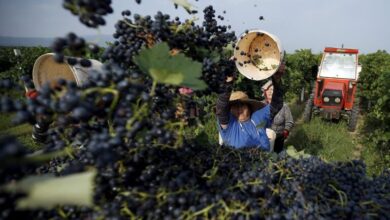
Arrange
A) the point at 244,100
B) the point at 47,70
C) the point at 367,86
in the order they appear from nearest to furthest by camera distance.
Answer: the point at 47,70 → the point at 244,100 → the point at 367,86

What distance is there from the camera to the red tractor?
8.79 meters

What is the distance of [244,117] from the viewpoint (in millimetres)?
3992

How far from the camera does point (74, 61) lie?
1077mm

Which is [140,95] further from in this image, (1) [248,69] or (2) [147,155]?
(1) [248,69]

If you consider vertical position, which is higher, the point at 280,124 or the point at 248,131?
the point at 248,131

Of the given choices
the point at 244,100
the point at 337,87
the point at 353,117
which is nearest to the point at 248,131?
the point at 244,100

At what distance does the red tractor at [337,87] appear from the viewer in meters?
8.79

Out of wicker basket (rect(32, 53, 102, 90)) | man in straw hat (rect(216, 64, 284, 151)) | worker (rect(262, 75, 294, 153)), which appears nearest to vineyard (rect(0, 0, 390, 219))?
wicker basket (rect(32, 53, 102, 90))

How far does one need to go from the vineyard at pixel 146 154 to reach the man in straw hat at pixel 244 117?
2.10 meters

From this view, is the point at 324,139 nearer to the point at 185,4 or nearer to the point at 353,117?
the point at 353,117

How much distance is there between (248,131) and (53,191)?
A: 10.7 feet

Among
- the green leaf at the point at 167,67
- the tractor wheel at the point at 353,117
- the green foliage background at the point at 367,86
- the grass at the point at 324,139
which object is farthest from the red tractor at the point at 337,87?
the green leaf at the point at 167,67

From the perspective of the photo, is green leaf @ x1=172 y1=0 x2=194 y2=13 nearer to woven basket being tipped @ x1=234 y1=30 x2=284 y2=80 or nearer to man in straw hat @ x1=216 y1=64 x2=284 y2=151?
woven basket being tipped @ x1=234 y1=30 x2=284 y2=80

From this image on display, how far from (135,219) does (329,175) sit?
799mm
